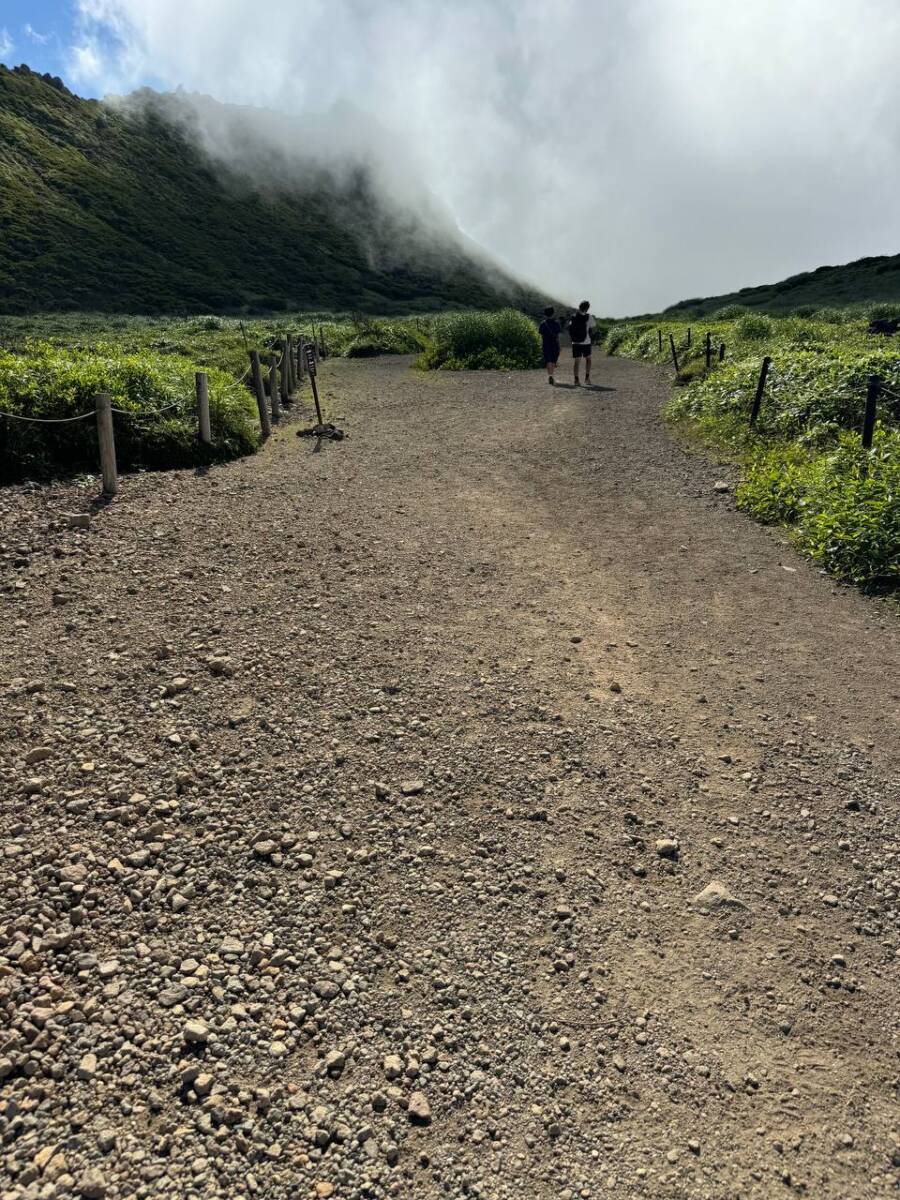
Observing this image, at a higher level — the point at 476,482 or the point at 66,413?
the point at 66,413

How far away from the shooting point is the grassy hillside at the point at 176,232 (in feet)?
212

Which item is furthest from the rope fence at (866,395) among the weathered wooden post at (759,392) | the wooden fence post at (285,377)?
the wooden fence post at (285,377)

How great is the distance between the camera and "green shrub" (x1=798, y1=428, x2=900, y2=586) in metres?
6.60

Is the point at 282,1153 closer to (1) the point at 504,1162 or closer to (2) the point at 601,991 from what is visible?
(1) the point at 504,1162

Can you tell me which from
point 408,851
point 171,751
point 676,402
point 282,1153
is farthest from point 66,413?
point 676,402

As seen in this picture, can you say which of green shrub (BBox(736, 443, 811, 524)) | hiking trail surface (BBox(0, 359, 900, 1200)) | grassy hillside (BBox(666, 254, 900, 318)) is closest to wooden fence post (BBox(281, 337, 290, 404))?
hiking trail surface (BBox(0, 359, 900, 1200))

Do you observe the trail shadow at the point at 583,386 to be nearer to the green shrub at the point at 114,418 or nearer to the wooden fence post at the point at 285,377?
the wooden fence post at the point at 285,377

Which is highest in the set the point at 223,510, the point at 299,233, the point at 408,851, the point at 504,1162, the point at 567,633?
the point at 299,233

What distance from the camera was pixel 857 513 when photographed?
7.09 meters

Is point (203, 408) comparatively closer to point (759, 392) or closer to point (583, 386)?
point (759, 392)

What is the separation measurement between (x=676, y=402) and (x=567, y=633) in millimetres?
11038

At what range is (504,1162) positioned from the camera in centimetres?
231

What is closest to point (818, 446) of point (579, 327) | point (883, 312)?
point (579, 327)

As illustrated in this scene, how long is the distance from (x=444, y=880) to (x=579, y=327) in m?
17.7
